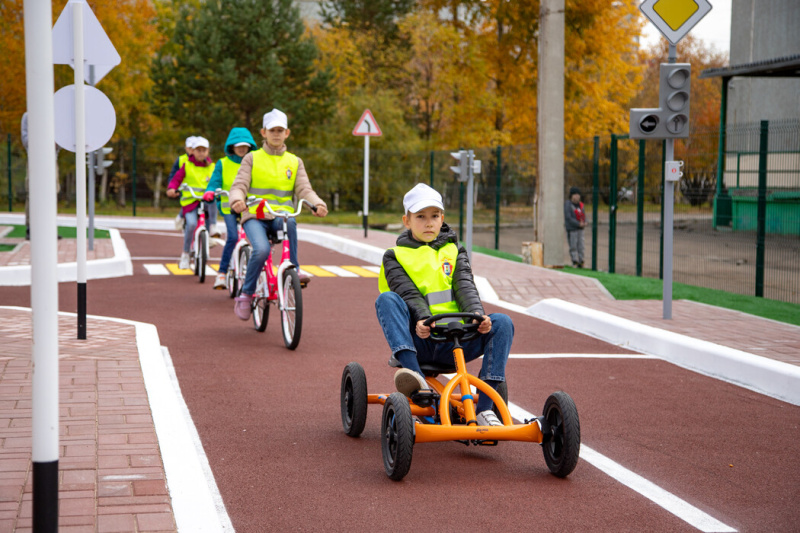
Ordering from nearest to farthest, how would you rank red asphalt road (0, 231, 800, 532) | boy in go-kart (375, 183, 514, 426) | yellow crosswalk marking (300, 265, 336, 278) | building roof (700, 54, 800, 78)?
red asphalt road (0, 231, 800, 532) < boy in go-kart (375, 183, 514, 426) < yellow crosswalk marking (300, 265, 336, 278) < building roof (700, 54, 800, 78)

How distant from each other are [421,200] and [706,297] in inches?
324

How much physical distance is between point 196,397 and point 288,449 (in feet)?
4.81

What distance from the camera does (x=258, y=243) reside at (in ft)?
30.6

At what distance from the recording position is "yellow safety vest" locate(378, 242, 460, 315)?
571cm

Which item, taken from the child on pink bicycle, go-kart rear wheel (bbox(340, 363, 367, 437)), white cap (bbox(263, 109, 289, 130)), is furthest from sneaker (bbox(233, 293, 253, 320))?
go-kart rear wheel (bbox(340, 363, 367, 437))

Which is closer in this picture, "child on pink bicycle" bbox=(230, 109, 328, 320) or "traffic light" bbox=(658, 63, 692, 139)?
"child on pink bicycle" bbox=(230, 109, 328, 320)

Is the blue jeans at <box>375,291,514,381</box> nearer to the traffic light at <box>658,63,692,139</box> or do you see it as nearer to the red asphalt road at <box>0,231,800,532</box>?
the red asphalt road at <box>0,231,800,532</box>

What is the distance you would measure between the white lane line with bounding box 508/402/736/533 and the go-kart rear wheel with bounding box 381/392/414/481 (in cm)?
109

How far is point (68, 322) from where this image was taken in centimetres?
937

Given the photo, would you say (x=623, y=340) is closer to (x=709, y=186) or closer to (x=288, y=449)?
(x=288, y=449)

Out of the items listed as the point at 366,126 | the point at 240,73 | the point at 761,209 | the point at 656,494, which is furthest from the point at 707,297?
the point at 240,73

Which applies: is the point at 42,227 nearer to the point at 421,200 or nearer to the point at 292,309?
the point at 421,200

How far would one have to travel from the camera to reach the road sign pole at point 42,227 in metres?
3.26

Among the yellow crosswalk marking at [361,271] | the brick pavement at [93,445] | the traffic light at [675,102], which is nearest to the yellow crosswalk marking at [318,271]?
the yellow crosswalk marking at [361,271]
